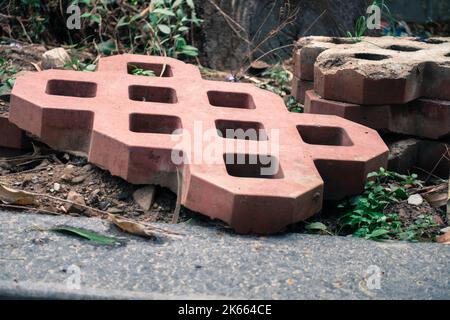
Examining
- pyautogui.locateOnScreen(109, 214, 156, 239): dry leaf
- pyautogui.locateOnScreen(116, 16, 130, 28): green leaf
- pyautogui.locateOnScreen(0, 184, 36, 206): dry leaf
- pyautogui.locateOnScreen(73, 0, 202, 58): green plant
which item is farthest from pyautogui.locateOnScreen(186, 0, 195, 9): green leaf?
pyautogui.locateOnScreen(109, 214, 156, 239): dry leaf

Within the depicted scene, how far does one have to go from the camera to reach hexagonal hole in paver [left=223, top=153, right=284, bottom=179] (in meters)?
2.83

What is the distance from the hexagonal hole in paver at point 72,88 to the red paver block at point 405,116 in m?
1.03

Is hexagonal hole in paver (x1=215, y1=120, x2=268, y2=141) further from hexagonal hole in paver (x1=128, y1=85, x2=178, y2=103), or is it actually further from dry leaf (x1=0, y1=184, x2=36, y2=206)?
dry leaf (x1=0, y1=184, x2=36, y2=206)

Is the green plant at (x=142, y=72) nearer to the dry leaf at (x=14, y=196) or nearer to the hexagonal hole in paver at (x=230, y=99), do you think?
the hexagonal hole in paver at (x=230, y=99)

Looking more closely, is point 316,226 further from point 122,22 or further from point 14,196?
point 122,22

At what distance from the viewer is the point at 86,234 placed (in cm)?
247

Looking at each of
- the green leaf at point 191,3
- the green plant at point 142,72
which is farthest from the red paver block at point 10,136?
the green leaf at point 191,3

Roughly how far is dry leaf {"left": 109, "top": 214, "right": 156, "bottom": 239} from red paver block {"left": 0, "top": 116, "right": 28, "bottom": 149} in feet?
3.13

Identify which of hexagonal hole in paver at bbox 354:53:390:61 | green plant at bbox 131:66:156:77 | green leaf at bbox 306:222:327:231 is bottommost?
green leaf at bbox 306:222:327:231

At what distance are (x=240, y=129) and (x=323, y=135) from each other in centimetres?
35

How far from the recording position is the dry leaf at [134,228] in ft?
8.21

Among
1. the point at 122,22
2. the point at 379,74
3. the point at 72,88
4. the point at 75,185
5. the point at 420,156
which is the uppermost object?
the point at 379,74

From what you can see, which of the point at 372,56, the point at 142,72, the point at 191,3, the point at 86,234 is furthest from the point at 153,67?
the point at 86,234
